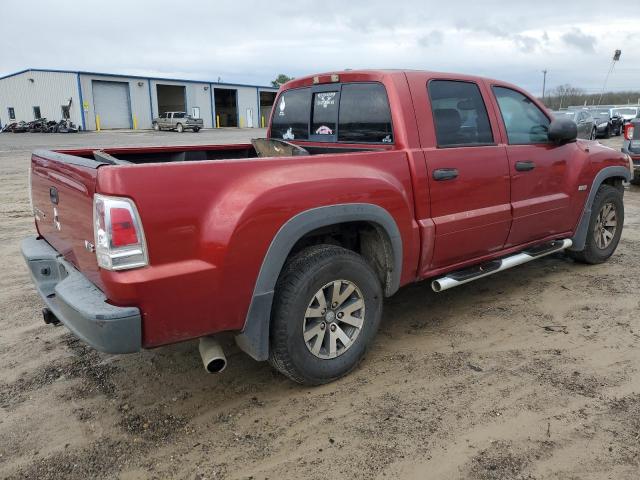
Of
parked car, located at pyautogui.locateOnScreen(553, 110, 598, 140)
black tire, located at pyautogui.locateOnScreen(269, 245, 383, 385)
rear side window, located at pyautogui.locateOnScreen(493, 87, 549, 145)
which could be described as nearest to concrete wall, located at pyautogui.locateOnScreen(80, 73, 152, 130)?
parked car, located at pyautogui.locateOnScreen(553, 110, 598, 140)

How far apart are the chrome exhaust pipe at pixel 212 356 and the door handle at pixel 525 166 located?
2.79m

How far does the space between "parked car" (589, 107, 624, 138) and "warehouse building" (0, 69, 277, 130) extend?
77.0ft

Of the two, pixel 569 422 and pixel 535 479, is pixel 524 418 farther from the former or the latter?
pixel 535 479

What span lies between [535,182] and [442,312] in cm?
134

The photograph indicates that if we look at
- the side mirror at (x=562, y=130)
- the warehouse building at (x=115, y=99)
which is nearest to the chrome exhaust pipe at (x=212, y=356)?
the side mirror at (x=562, y=130)

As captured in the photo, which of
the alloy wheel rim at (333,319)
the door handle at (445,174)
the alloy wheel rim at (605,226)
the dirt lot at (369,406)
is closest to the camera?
the dirt lot at (369,406)

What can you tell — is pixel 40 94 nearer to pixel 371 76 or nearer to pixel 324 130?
pixel 324 130

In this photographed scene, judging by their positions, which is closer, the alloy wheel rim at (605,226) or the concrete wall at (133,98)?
the alloy wheel rim at (605,226)

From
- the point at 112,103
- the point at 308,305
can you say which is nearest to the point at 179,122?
the point at 112,103

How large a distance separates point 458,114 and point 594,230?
2.38 m

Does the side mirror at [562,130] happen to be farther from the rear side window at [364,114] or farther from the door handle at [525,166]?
the rear side window at [364,114]

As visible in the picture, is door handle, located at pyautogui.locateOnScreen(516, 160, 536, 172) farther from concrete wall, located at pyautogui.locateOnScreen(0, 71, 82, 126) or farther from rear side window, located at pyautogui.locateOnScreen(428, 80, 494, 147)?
concrete wall, located at pyautogui.locateOnScreen(0, 71, 82, 126)

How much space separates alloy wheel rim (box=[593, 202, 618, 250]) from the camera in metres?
5.38

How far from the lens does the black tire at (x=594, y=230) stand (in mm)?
5215
